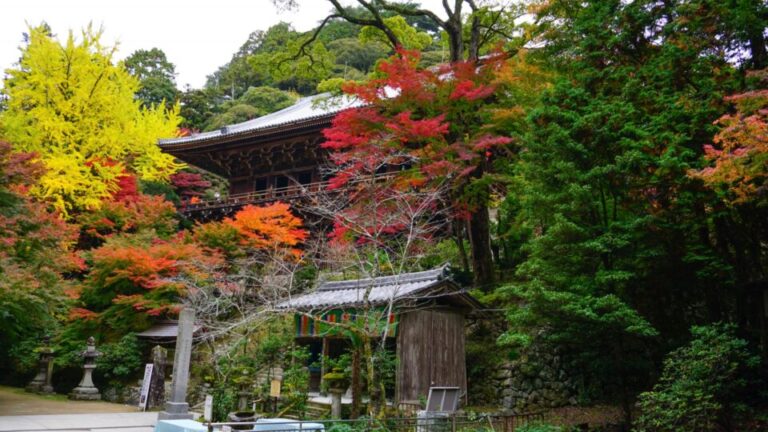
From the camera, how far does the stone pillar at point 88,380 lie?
55.4ft

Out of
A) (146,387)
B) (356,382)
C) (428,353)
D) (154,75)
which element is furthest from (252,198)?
(154,75)

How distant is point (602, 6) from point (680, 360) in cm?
715

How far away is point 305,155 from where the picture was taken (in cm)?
2484

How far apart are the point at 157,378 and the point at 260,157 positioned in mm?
12573

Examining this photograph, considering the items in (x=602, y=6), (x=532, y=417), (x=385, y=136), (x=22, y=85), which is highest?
(x=22, y=85)

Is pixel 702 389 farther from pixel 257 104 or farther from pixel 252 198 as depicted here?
pixel 257 104

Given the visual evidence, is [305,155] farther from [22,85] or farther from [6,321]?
[6,321]

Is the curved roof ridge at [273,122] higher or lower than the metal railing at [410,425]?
higher

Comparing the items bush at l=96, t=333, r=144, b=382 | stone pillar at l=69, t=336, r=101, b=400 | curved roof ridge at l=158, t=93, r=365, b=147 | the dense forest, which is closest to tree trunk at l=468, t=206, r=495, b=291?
the dense forest

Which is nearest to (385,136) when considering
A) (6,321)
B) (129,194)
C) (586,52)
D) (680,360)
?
(586,52)

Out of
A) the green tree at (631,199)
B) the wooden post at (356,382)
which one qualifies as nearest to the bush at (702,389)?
the green tree at (631,199)

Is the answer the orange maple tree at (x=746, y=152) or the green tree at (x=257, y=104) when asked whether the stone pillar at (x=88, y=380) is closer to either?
the orange maple tree at (x=746, y=152)

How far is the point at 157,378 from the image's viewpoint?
50.6ft

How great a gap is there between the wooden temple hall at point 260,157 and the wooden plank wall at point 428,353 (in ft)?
36.6
